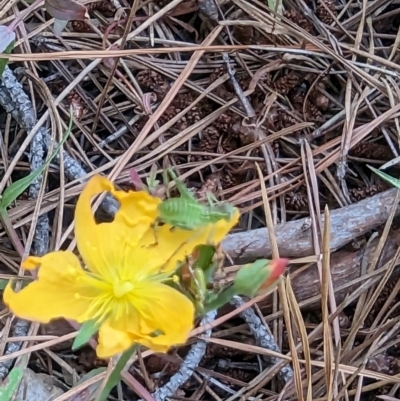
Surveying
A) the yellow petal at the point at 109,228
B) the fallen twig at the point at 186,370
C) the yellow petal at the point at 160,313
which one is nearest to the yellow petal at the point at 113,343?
the yellow petal at the point at 160,313

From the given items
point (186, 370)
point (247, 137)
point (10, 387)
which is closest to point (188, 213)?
point (10, 387)

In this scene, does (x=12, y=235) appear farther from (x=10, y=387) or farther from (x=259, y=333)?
(x=259, y=333)

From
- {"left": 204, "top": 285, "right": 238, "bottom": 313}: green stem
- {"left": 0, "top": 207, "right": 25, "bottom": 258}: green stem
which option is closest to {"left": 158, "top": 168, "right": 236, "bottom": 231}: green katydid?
{"left": 204, "top": 285, "right": 238, "bottom": 313}: green stem

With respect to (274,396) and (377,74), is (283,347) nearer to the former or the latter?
(274,396)

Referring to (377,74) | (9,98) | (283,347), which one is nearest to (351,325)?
(283,347)

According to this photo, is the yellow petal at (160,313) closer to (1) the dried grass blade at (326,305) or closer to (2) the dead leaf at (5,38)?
(1) the dried grass blade at (326,305)

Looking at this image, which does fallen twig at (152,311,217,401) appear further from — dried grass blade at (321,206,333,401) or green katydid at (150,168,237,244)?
green katydid at (150,168,237,244)
